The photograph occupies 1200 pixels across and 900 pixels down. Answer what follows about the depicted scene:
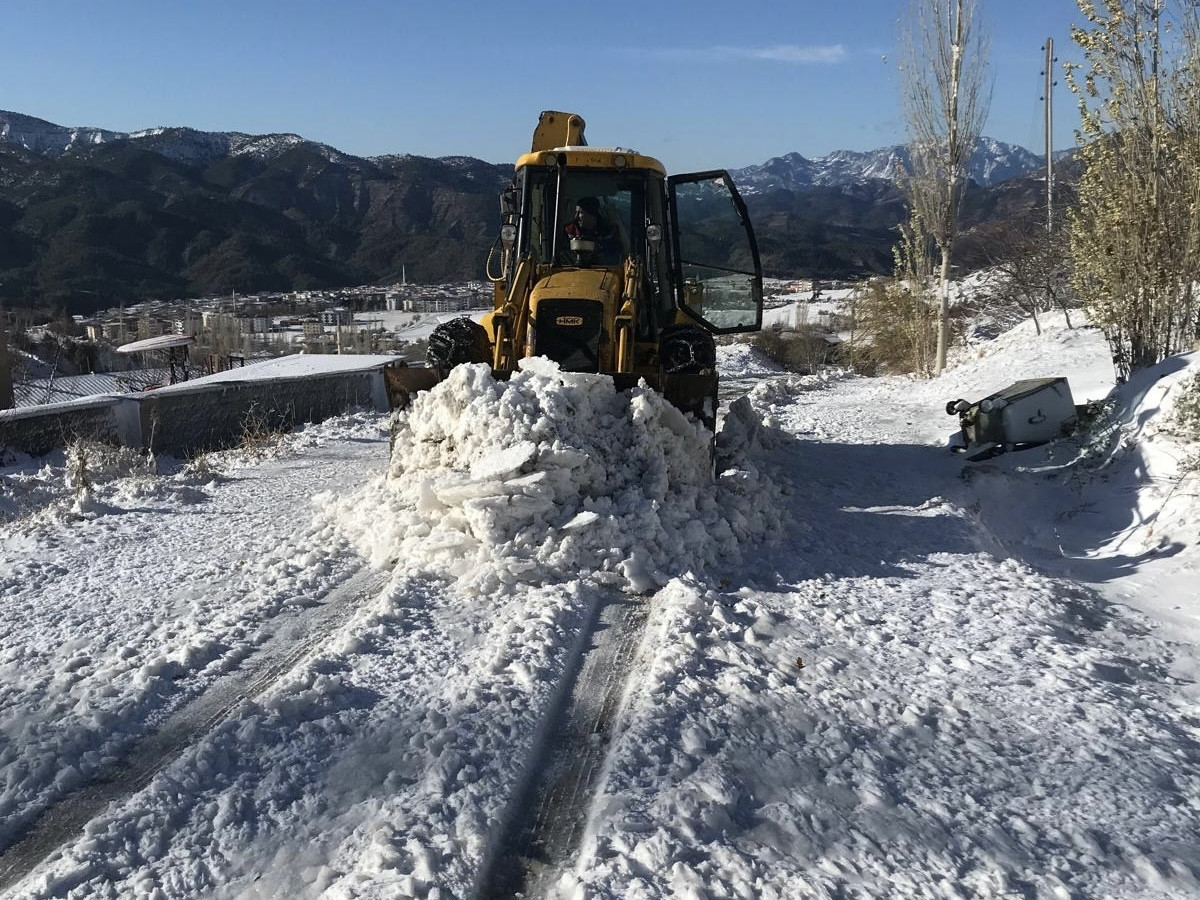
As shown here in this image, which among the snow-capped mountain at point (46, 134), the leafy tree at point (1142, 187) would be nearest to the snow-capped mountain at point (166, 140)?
the snow-capped mountain at point (46, 134)

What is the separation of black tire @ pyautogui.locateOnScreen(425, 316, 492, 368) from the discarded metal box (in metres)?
5.13

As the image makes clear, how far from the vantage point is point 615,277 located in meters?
7.13

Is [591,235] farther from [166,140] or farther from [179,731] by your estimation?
[166,140]

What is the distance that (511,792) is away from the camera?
10.1 feet

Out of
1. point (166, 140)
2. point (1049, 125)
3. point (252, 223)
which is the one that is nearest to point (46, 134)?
point (166, 140)

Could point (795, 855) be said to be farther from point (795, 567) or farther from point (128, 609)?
point (128, 609)

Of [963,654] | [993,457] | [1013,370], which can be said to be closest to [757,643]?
[963,654]

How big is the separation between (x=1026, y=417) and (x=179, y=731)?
820 cm

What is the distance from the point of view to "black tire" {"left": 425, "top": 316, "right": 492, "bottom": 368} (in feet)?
24.2

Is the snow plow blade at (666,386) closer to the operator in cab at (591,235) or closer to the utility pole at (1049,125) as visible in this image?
the operator in cab at (591,235)

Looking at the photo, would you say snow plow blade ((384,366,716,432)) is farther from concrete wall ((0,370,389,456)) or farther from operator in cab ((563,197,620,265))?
concrete wall ((0,370,389,456))

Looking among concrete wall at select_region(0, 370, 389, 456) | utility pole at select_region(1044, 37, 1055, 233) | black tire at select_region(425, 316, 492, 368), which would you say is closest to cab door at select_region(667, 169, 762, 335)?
black tire at select_region(425, 316, 492, 368)

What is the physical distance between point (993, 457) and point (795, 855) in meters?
7.38

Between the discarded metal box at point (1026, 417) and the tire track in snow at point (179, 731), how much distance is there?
264 inches
